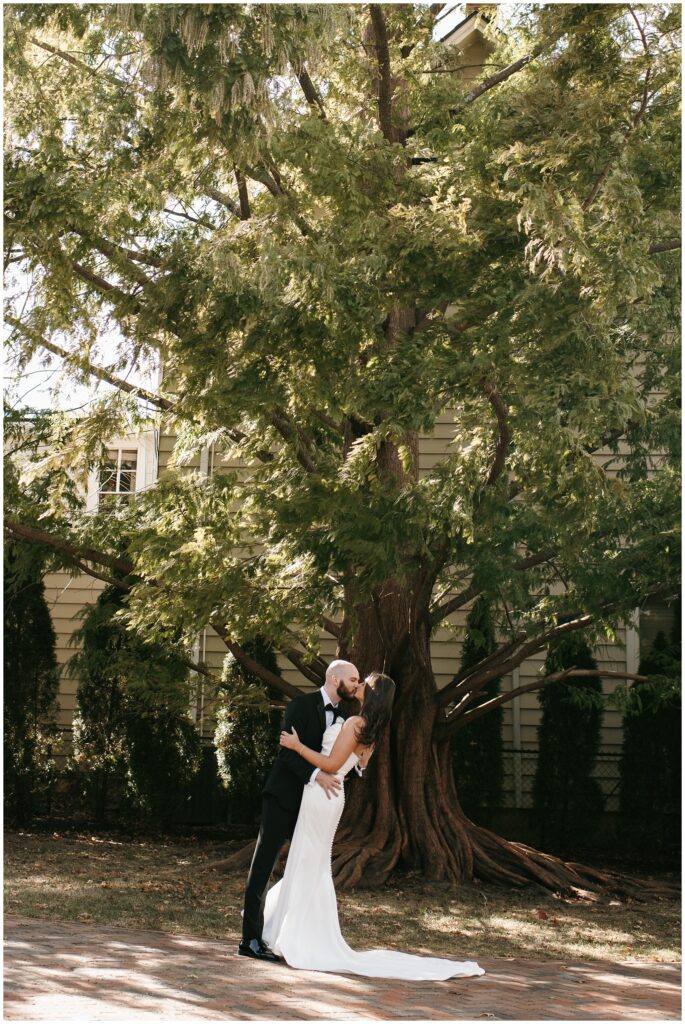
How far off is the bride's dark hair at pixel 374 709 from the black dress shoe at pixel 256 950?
144 cm

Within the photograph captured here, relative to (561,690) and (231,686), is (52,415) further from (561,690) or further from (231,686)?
(561,690)

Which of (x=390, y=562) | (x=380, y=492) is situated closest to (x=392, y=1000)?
(x=390, y=562)

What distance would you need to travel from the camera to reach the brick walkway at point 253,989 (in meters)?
5.34

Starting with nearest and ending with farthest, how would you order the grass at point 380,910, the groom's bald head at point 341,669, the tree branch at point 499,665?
1. the groom's bald head at point 341,669
2. the grass at point 380,910
3. the tree branch at point 499,665

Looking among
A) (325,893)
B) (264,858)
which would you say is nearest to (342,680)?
(264,858)

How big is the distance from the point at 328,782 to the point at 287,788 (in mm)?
287

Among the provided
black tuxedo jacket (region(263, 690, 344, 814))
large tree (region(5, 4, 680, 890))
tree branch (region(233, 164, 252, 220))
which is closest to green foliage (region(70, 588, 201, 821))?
large tree (region(5, 4, 680, 890))

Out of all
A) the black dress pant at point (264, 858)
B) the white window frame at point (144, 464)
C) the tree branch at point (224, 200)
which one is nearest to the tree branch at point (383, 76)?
the tree branch at point (224, 200)

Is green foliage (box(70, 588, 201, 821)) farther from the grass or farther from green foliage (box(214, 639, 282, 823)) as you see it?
the grass

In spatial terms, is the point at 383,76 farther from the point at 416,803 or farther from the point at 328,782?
the point at 416,803

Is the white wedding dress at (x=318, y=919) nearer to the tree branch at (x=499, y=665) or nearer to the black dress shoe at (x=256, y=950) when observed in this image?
the black dress shoe at (x=256, y=950)

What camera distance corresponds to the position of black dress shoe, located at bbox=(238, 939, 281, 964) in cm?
678

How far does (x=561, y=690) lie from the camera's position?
14.5 metres

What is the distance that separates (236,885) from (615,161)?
7.46 metres
